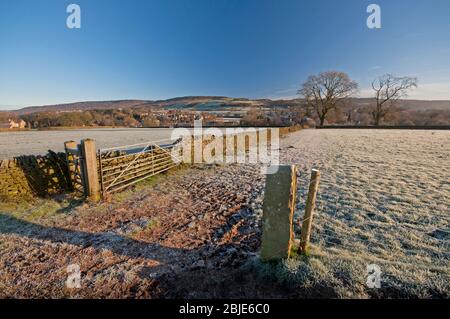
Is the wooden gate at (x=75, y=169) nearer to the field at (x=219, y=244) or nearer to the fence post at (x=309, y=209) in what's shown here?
the field at (x=219, y=244)

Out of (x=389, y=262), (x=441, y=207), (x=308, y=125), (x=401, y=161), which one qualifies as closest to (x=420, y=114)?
(x=308, y=125)

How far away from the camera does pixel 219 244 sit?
4.17 meters

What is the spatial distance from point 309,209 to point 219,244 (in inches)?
75.1

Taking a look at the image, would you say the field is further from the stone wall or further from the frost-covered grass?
the stone wall

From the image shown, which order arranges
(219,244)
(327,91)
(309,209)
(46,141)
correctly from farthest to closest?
(327,91) → (46,141) → (219,244) → (309,209)

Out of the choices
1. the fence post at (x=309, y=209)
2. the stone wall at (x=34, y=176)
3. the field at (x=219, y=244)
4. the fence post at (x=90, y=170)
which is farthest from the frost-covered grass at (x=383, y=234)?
the stone wall at (x=34, y=176)

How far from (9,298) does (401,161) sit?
50.3ft

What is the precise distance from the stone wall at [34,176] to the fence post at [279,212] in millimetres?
7466

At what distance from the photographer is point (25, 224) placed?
16.6ft

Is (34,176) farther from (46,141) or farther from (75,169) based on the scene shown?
(46,141)

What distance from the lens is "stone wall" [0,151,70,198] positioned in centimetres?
638

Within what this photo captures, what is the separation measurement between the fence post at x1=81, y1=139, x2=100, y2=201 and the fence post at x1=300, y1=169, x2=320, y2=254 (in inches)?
242

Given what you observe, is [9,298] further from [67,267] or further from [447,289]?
[447,289]

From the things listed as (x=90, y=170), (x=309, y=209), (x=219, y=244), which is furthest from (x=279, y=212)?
(x=90, y=170)
